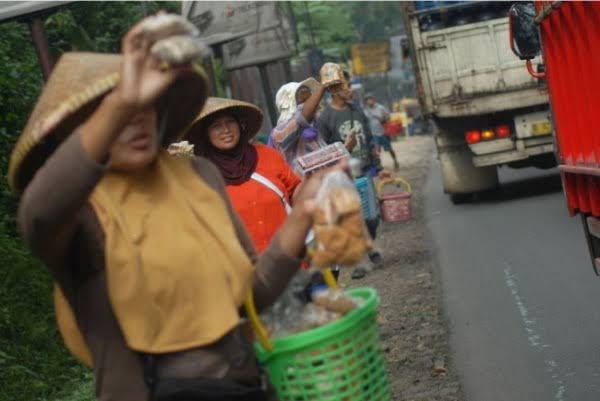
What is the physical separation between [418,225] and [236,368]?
1186cm

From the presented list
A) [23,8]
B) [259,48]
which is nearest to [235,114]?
[23,8]

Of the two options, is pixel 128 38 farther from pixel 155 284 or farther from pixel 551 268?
pixel 551 268

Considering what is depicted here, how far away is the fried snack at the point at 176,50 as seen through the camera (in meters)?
2.21

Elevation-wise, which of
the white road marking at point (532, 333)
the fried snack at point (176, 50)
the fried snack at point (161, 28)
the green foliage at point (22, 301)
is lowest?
the white road marking at point (532, 333)

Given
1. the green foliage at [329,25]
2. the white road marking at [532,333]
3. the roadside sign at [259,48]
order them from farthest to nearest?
the green foliage at [329,25]
the roadside sign at [259,48]
the white road marking at [532,333]

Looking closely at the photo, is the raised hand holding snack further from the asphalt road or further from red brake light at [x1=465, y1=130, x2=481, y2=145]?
red brake light at [x1=465, y1=130, x2=481, y2=145]

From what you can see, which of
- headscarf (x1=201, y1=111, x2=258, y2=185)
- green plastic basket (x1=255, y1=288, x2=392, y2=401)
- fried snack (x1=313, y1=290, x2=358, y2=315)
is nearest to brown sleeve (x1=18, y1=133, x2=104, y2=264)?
green plastic basket (x1=255, y1=288, x2=392, y2=401)

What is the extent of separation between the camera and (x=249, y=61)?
1351cm

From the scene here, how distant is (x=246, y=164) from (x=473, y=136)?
9.55m

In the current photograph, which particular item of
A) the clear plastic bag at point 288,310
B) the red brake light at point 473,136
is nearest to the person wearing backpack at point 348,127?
the red brake light at point 473,136

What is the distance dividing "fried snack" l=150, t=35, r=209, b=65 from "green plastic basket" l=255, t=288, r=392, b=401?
0.80 meters

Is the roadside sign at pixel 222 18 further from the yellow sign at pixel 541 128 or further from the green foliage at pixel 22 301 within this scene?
the yellow sign at pixel 541 128

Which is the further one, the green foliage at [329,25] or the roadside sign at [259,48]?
the green foliage at [329,25]

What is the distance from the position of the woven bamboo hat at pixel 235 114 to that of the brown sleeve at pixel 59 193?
93.4 inches
